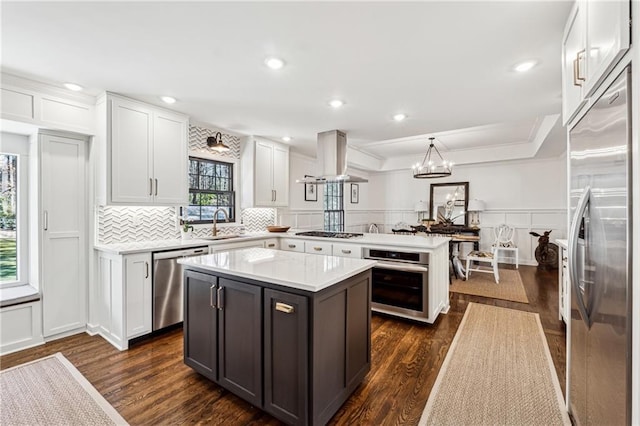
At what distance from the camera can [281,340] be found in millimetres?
1696

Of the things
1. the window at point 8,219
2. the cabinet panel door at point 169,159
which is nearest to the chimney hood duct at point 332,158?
the cabinet panel door at point 169,159

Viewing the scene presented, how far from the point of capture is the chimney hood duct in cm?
424

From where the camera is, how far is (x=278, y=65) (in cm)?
233

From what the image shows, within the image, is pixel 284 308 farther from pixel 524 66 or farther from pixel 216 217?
pixel 216 217

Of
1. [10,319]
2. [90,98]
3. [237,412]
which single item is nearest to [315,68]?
[90,98]

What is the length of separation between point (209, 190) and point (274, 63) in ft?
8.28

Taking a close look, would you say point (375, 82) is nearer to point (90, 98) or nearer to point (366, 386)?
point (366, 386)

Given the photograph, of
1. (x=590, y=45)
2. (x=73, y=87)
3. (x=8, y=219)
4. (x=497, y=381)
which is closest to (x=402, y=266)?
(x=497, y=381)

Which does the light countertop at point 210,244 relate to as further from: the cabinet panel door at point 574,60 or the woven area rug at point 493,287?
the cabinet panel door at point 574,60

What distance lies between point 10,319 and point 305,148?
4.36 metres

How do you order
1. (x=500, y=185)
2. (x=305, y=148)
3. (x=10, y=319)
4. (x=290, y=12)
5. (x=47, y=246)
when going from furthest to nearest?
(x=500, y=185)
(x=305, y=148)
(x=47, y=246)
(x=10, y=319)
(x=290, y=12)

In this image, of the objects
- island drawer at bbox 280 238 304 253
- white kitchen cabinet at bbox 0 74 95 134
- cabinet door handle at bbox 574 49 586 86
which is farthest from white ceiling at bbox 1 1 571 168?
island drawer at bbox 280 238 304 253

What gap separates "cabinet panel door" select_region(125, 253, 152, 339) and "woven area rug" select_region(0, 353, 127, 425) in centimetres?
53

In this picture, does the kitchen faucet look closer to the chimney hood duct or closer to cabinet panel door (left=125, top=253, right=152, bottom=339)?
cabinet panel door (left=125, top=253, right=152, bottom=339)
